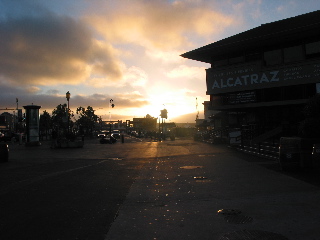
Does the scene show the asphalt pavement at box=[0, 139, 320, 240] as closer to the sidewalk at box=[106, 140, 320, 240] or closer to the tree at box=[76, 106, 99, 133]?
the sidewalk at box=[106, 140, 320, 240]

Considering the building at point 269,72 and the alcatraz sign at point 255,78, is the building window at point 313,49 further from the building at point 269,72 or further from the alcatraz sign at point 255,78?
the alcatraz sign at point 255,78

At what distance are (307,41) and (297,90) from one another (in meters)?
3.98

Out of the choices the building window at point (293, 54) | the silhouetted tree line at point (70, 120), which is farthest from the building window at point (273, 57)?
the silhouetted tree line at point (70, 120)

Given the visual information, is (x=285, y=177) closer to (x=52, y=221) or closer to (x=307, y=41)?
(x=52, y=221)

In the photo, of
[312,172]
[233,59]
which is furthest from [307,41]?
[312,172]

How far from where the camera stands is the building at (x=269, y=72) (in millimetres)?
22297

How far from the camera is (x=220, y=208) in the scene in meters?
6.01

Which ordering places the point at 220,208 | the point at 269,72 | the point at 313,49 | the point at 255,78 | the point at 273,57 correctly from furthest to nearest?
the point at 255,78 < the point at 273,57 < the point at 269,72 < the point at 313,49 < the point at 220,208

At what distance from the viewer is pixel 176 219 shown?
5.30 meters

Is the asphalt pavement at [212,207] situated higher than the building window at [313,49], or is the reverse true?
Answer: the building window at [313,49]

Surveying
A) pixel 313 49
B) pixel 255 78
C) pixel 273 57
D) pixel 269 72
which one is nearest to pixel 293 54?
pixel 313 49

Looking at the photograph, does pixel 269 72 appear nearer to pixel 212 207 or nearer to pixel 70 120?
pixel 212 207

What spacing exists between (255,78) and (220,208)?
2116 centimetres

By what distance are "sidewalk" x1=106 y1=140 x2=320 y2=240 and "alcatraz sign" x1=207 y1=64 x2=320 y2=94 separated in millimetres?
15880
